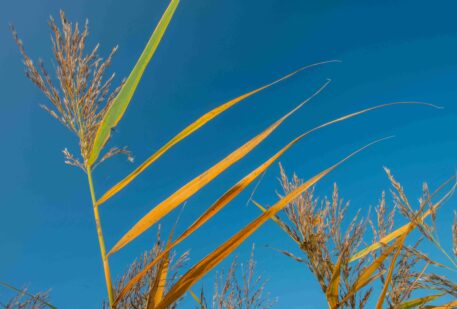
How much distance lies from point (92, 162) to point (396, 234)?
1047 millimetres

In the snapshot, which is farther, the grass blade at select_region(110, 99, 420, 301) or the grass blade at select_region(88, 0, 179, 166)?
the grass blade at select_region(88, 0, 179, 166)

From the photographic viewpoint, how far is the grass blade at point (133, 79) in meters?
1.04

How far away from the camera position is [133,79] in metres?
1.07

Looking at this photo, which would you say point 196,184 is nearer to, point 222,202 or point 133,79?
point 222,202

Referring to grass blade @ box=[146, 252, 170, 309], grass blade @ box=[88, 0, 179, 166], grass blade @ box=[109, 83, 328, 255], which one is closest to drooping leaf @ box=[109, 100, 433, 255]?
grass blade @ box=[109, 83, 328, 255]

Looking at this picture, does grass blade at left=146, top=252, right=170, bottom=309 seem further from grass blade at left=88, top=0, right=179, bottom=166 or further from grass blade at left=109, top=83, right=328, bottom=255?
grass blade at left=88, top=0, right=179, bottom=166

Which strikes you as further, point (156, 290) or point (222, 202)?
point (156, 290)

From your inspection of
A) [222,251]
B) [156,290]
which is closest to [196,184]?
[222,251]

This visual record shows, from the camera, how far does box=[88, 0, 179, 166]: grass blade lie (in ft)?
3.43

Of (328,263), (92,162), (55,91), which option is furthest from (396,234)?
(55,91)

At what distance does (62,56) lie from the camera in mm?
1345

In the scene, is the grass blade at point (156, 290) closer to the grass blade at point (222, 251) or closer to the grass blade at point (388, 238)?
the grass blade at point (222, 251)

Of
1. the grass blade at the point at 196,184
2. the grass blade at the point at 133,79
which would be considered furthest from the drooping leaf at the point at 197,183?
the grass blade at the point at 133,79

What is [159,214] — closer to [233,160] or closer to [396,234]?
[233,160]
